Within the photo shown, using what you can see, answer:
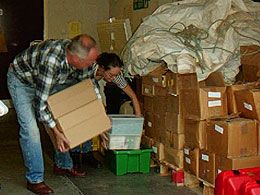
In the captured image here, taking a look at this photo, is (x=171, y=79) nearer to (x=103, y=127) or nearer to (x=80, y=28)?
(x=103, y=127)

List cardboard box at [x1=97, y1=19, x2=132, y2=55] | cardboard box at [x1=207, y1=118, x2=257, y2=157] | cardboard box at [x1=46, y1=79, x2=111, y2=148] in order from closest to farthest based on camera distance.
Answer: cardboard box at [x1=207, y1=118, x2=257, y2=157], cardboard box at [x1=46, y1=79, x2=111, y2=148], cardboard box at [x1=97, y1=19, x2=132, y2=55]

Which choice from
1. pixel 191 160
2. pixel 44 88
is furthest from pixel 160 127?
pixel 44 88

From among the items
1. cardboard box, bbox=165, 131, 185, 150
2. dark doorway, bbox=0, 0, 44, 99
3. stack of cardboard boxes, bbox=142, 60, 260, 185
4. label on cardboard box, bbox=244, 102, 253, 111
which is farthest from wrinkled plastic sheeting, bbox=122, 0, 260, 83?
dark doorway, bbox=0, 0, 44, 99

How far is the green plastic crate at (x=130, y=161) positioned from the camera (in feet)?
14.3

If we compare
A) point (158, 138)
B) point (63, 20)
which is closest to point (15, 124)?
point (63, 20)

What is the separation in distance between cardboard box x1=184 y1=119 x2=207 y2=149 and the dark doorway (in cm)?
399

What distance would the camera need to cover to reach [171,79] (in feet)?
13.5

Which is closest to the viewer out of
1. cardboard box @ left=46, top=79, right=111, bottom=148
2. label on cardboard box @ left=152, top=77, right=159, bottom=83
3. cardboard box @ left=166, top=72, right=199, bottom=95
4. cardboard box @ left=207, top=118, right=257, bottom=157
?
cardboard box @ left=207, top=118, right=257, bottom=157

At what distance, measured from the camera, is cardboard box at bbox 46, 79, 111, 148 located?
3.69 m

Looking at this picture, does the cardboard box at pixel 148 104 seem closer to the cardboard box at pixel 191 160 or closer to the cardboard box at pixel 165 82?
the cardboard box at pixel 165 82

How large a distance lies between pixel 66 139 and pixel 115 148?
0.85 m

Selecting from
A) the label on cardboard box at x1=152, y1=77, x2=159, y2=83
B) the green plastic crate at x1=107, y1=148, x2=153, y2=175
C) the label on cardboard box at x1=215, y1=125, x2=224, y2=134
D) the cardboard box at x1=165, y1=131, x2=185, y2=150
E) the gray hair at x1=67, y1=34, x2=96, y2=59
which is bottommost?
the green plastic crate at x1=107, y1=148, x2=153, y2=175

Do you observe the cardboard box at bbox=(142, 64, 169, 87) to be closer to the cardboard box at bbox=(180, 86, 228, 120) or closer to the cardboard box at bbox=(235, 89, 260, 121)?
the cardboard box at bbox=(180, 86, 228, 120)

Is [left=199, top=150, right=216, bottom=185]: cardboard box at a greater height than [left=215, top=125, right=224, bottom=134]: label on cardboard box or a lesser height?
lesser
